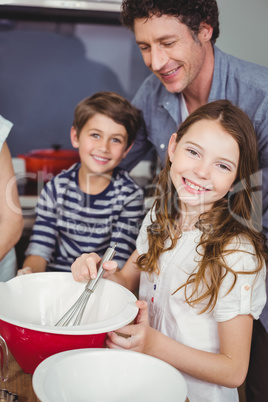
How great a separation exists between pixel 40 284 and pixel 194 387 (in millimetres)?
398

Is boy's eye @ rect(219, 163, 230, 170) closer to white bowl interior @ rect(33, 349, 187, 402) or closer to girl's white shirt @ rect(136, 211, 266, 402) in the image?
girl's white shirt @ rect(136, 211, 266, 402)

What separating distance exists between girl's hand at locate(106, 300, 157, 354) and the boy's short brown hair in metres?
0.84

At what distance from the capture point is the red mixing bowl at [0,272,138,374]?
2.22 ft

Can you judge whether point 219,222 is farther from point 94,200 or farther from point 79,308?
point 94,200

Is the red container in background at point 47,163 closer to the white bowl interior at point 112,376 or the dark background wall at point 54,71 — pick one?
the dark background wall at point 54,71

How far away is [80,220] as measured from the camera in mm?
1542

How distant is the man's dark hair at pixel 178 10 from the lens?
1.30 meters

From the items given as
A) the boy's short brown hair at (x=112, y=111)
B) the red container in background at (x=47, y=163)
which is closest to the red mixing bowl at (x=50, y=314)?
the boy's short brown hair at (x=112, y=111)

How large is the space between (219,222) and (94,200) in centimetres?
62

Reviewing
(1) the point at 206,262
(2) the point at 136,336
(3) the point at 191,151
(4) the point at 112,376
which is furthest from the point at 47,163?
(4) the point at 112,376

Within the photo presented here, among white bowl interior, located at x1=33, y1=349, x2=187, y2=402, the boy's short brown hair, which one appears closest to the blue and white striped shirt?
the boy's short brown hair

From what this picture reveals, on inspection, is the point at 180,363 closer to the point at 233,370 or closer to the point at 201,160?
the point at 233,370

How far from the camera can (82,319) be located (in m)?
0.86

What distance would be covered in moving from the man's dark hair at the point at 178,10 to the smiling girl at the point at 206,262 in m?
0.41
